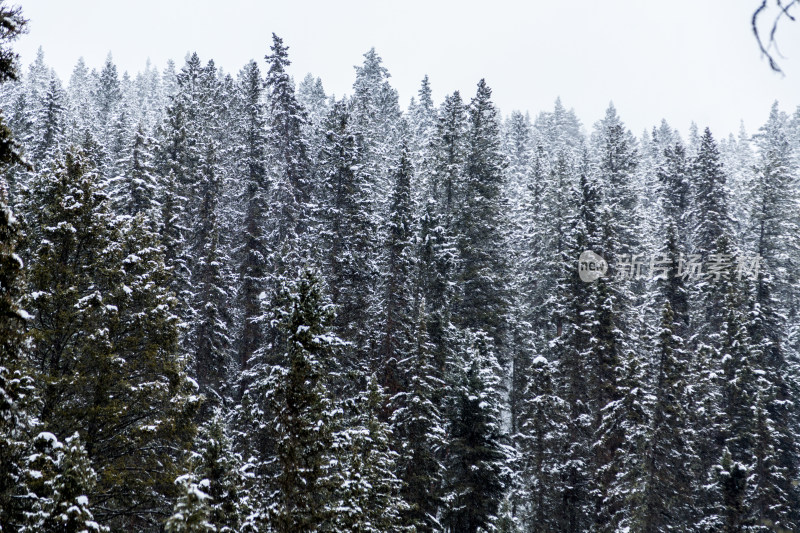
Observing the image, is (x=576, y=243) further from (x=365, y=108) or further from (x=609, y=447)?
(x=365, y=108)

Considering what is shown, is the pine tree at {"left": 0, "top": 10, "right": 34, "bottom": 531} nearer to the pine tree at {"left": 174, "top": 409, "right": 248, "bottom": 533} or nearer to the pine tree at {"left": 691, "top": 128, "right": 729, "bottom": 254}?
the pine tree at {"left": 174, "top": 409, "right": 248, "bottom": 533}

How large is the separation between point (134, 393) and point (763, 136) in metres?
94.3

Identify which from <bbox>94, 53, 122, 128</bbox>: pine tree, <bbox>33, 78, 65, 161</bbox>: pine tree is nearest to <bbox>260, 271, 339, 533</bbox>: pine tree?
<bbox>33, 78, 65, 161</bbox>: pine tree

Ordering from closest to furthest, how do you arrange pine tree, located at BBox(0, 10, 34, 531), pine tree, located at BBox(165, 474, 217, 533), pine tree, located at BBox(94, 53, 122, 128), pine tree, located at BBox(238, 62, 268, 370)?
pine tree, located at BBox(0, 10, 34, 531) → pine tree, located at BBox(165, 474, 217, 533) → pine tree, located at BBox(238, 62, 268, 370) → pine tree, located at BBox(94, 53, 122, 128)

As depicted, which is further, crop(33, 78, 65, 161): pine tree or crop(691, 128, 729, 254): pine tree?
crop(691, 128, 729, 254): pine tree

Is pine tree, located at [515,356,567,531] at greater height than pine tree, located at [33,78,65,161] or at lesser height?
lesser

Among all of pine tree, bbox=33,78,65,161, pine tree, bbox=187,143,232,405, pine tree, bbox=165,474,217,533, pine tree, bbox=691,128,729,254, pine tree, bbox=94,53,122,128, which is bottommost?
pine tree, bbox=165,474,217,533

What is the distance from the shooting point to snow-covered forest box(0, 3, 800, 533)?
1623cm

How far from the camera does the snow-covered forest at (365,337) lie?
1623cm

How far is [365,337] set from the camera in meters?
31.3

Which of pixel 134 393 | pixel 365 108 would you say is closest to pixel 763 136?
pixel 365 108

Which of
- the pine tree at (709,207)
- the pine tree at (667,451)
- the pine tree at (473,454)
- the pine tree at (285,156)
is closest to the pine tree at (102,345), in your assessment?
the pine tree at (473,454)

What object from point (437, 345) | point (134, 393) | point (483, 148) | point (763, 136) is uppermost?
point (763, 136)

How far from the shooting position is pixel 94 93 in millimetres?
87938
